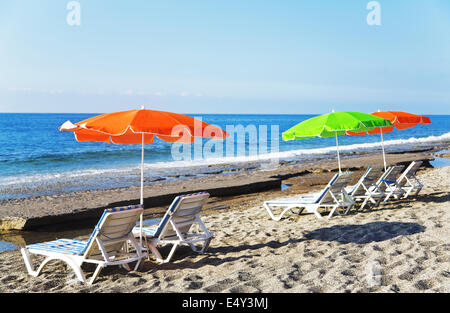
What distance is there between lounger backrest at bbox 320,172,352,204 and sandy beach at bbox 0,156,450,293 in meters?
0.55

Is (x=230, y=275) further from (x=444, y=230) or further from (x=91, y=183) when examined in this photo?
(x=91, y=183)

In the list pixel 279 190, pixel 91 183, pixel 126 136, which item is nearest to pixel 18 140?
pixel 91 183

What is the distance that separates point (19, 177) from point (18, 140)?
2534 centimetres

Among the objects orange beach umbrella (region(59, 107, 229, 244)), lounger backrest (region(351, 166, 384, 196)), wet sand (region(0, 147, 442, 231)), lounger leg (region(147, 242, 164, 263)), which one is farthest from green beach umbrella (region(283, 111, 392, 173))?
lounger leg (region(147, 242, 164, 263))

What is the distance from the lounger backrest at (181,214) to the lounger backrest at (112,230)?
0.60m

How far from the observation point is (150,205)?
437 inches

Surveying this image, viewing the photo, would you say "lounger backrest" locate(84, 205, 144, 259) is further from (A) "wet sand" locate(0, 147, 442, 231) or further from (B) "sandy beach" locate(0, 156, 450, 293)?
(A) "wet sand" locate(0, 147, 442, 231)

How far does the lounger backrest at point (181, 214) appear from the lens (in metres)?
5.50

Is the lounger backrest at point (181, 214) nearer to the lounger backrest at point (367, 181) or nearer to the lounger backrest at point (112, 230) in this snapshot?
the lounger backrest at point (112, 230)

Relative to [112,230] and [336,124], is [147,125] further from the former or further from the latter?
[336,124]

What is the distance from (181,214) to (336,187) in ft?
12.2

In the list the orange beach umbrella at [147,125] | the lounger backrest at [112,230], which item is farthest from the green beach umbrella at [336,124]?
the lounger backrest at [112,230]

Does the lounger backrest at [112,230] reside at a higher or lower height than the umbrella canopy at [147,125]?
lower

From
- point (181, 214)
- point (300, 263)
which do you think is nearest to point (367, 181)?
point (300, 263)
